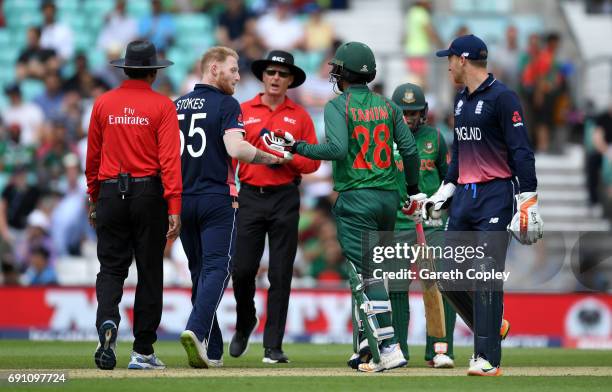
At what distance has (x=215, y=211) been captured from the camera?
1130 cm

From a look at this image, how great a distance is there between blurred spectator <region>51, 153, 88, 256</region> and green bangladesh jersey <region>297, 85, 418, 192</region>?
9735mm

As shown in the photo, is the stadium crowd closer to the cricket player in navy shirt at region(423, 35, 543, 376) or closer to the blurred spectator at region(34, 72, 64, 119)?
the blurred spectator at region(34, 72, 64, 119)

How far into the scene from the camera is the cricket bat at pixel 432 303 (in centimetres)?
1210

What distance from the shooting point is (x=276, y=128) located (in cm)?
1253

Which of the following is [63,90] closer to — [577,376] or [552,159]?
[552,159]

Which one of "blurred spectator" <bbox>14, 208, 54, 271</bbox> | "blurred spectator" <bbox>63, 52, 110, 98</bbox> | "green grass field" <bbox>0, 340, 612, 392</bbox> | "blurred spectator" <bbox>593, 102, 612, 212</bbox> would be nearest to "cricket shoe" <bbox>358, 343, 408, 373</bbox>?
"green grass field" <bbox>0, 340, 612, 392</bbox>

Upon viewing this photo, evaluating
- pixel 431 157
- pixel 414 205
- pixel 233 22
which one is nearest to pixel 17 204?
pixel 233 22

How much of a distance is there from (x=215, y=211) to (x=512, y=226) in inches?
99.9

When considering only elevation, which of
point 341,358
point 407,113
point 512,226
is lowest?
point 341,358

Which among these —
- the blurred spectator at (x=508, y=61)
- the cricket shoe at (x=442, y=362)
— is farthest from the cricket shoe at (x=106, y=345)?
the blurred spectator at (x=508, y=61)

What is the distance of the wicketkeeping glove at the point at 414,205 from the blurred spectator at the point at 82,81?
39.4 ft

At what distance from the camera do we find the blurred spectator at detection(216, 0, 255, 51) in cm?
2353

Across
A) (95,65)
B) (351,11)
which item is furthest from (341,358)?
(351,11)

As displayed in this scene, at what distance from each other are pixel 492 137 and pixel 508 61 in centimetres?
1287
